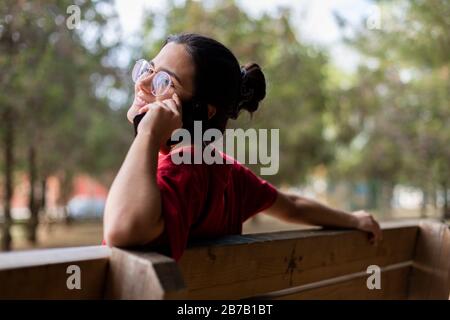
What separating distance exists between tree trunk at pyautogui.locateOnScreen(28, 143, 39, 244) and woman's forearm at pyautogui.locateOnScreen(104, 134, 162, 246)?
5.83 m

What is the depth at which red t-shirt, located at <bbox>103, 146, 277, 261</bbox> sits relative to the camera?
0.69 metres

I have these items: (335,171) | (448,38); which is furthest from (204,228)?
(335,171)

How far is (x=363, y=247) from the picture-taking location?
1.08 m

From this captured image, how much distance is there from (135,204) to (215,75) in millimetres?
350

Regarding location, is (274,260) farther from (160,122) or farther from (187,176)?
(160,122)

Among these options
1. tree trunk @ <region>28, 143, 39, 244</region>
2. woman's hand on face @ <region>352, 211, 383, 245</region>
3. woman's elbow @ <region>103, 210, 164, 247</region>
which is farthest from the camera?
tree trunk @ <region>28, 143, 39, 244</region>

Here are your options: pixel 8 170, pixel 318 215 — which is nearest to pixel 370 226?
pixel 318 215

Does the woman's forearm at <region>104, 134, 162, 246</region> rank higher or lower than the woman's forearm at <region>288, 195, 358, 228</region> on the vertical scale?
higher

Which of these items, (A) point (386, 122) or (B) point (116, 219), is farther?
(A) point (386, 122)

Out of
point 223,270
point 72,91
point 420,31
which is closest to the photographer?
point 223,270

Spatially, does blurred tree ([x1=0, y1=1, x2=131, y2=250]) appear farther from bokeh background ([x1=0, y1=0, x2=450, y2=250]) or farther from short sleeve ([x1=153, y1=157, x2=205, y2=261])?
short sleeve ([x1=153, y1=157, x2=205, y2=261])

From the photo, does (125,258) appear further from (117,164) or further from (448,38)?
(117,164)

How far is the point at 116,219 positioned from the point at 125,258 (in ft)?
0.21

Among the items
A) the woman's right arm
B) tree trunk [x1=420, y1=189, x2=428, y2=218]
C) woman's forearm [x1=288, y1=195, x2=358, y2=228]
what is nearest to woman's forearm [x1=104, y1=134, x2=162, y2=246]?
the woman's right arm
